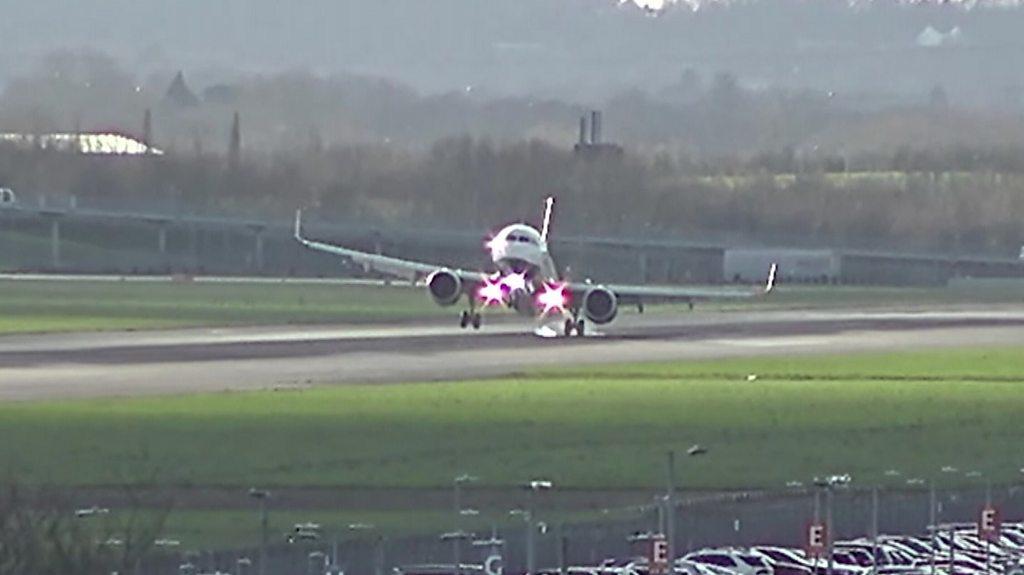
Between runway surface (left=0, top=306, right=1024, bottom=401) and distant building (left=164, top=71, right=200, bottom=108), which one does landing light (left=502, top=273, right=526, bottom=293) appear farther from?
distant building (left=164, top=71, right=200, bottom=108)

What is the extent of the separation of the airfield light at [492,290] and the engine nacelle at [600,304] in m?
2.70

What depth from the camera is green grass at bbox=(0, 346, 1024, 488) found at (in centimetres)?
5659

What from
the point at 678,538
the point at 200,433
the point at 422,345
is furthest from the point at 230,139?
the point at 678,538

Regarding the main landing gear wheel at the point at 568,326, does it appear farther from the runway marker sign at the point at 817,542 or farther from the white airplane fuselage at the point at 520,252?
the runway marker sign at the point at 817,542

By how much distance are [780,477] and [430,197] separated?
9965 centimetres

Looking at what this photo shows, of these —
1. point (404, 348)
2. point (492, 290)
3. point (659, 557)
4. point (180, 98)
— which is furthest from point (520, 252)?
point (180, 98)

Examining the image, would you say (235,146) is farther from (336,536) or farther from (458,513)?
(336,536)

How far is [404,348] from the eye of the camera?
91.9 meters

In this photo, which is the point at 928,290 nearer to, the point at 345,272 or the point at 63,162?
the point at 345,272

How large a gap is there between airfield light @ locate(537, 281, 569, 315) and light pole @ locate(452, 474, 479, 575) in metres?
43.2

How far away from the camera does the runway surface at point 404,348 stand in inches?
3061

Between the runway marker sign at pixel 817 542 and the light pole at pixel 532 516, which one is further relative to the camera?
the runway marker sign at pixel 817 542

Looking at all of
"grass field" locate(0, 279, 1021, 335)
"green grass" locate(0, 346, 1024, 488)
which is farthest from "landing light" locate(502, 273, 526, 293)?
"green grass" locate(0, 346, 1024, 488)

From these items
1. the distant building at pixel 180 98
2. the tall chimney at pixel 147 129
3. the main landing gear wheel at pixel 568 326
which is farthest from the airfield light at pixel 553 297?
the distant building at pixel 180 98
